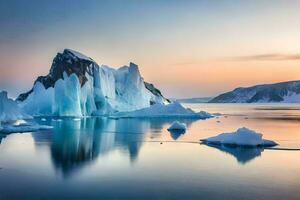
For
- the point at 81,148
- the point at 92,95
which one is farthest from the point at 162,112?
the point at 81,148

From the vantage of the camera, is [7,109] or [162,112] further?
[162,112]

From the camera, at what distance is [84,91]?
50.9 metres

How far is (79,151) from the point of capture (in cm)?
1909

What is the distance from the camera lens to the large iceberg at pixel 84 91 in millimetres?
46312

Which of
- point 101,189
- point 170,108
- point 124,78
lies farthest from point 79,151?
point 124,78

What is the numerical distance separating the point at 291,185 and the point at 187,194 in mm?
3580

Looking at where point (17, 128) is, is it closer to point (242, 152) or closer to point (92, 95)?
point (242, 152)

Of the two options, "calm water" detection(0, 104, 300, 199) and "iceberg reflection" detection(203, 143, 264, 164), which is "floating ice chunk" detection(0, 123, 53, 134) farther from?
"iceberg reflection" detection(203, 143, 264, 164)

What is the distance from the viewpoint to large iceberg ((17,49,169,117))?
46312 mm

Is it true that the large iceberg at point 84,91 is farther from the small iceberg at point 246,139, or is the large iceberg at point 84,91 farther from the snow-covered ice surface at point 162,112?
the small iceberg at point 246,139

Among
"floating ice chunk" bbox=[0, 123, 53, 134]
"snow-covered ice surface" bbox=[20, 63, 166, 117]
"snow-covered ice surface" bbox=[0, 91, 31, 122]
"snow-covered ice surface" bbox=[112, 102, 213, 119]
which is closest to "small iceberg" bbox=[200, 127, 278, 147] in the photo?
"floating ice chunk" bbox=[0, 123, 53, 134]

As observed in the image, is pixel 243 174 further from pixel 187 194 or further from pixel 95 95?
pixel 95 95

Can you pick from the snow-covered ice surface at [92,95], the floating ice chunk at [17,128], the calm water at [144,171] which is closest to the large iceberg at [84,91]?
the snow-covered ice surface at [92,95]

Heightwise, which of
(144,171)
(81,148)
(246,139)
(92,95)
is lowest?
(144,171)
